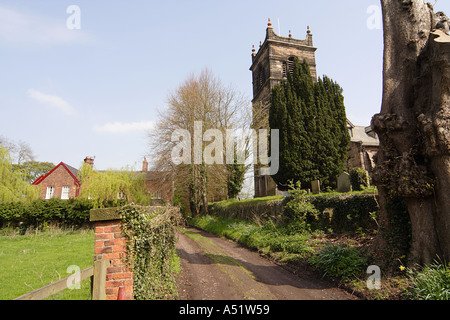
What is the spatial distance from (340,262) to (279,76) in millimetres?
24789

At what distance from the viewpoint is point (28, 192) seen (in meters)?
23.3

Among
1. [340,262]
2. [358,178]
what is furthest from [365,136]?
[340,262]

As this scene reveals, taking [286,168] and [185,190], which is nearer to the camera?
[286,168]

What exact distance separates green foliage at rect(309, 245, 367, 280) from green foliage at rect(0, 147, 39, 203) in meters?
25.5

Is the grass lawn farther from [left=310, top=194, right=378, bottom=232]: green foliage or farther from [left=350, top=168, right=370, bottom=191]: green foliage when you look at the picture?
[left=350, top=168, right=370, bottom=191]: green foliage

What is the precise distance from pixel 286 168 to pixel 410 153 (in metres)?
11.9

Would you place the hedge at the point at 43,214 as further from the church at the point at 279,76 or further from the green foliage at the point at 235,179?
the church at the point at 279,76

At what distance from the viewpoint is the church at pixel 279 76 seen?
27312 mm

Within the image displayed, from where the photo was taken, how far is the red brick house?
3322cm

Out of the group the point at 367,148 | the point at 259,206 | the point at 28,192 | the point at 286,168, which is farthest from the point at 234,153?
the point at 28,192

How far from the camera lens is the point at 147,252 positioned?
468 centimetres
